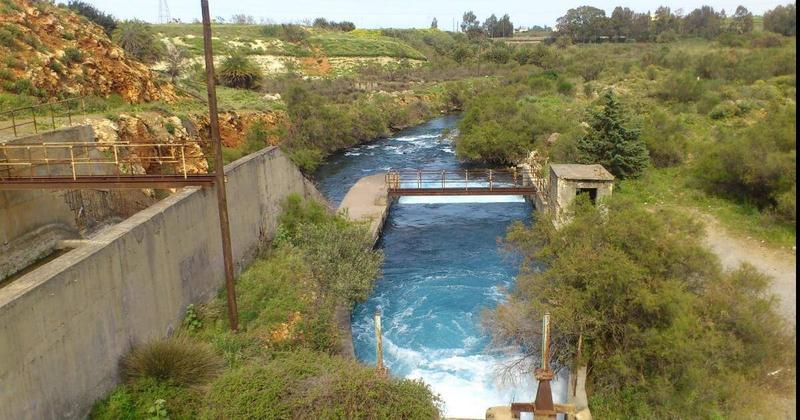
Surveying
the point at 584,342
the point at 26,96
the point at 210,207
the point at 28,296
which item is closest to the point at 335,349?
the point at 210,207

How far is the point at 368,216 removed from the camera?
23875 millimetres

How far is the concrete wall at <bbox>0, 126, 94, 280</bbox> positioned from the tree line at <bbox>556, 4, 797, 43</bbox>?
10617 cm

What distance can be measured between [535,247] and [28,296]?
35.5 feet

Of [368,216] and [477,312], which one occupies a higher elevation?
[368,216]

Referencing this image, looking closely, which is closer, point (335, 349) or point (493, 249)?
point (335, 349)

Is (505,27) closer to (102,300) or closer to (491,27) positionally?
(491,27)

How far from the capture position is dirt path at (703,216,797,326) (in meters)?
13.7

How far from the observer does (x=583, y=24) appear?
409 feet

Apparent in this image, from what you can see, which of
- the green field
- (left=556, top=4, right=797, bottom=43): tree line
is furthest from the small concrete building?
(left=556, top=4, right=797, bottom=43): tree line

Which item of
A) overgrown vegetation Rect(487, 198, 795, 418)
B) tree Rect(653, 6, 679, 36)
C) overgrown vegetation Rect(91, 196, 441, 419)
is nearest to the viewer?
overgrown vegetation Rect(91, 196, 441, 419)

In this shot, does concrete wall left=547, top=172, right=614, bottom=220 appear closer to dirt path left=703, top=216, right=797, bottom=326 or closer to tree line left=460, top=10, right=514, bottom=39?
dirt path left=703, top=216, right=797, bottom=326

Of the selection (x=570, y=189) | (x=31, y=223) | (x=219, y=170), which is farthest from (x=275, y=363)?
(x=570, y=189)

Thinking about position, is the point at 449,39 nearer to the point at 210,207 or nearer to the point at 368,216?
the point at 368,216

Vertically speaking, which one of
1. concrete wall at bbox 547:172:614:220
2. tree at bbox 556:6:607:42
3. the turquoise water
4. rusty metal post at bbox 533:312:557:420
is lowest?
the turquoise water
